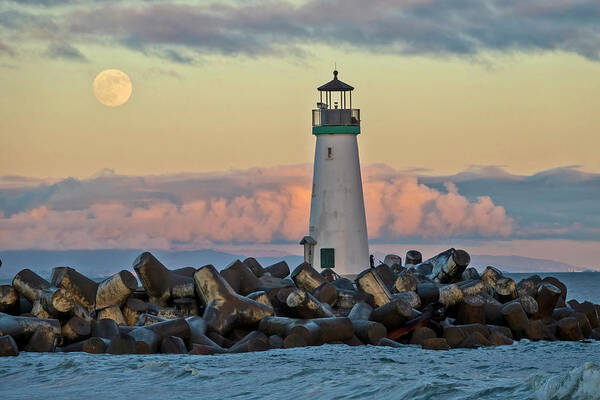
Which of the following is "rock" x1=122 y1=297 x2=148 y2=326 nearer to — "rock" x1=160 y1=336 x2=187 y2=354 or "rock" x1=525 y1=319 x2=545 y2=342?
"rock" x1=160 y1=336 x2=187 y2=354

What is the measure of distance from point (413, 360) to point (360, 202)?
49.1 ft

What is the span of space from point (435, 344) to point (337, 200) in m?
14.2

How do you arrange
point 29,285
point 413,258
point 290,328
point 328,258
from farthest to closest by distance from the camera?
point 328,258
point 413,258
point 29,285
point 290,328

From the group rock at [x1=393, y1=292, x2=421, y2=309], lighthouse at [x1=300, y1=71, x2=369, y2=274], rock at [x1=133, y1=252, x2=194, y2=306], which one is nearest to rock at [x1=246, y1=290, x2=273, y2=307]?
rock at [x1=133, y1=252, x2=194, y2=306]

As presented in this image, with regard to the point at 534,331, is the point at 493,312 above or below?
above

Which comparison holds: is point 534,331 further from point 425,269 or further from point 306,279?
point 425,269

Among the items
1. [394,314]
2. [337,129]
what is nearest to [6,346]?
[394,314]

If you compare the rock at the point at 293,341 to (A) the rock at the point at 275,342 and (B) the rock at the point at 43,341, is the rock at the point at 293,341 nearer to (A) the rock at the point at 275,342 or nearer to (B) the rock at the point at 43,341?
(A) the rock at the point at 275,342

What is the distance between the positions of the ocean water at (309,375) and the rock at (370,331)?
0.13 m

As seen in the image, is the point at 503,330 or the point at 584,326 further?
the point at 584,326

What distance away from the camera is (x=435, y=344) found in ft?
48.7

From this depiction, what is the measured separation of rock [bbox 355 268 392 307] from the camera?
55.4ft

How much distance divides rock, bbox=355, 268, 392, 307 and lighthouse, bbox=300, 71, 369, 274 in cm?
1139

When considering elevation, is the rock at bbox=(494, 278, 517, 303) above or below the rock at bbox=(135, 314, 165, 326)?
above
